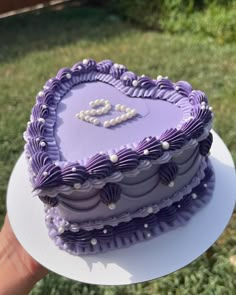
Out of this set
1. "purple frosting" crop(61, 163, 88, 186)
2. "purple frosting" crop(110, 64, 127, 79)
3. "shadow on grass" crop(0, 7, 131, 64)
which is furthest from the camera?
"shadow on grass" crop(0, 7, 131, 64)

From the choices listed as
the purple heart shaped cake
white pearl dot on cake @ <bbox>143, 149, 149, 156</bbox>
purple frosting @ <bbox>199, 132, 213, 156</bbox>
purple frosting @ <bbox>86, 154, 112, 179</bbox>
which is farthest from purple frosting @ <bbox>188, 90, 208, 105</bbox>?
purple frosting @ <bbox>86, 154, 112, 179</bbox>

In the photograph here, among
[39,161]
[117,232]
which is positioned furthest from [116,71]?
[117,232]

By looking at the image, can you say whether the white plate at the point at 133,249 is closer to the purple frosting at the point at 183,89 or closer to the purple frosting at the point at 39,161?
the purple frosting at the point at 39,161

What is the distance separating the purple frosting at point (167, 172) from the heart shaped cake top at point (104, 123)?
0.06m

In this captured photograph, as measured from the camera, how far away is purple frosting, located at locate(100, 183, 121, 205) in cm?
168

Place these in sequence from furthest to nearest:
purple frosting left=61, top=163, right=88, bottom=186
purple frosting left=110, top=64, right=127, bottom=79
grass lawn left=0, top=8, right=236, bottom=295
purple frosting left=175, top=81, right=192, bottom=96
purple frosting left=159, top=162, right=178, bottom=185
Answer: grass lawn left=0, top=8, right=236, bottom=295, purple frosting left=110, top=64, right=127, bottom=79, purple frosting left=175, top=81, right=192, bottom=96, purple frosting left=159, top=162, right=178, bottom=185, purple frosting left=61, top=163, right=88, bottom=186

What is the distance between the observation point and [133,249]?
1.81 metres

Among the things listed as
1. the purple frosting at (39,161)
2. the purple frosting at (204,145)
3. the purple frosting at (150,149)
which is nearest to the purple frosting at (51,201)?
the purple frosting at (39,161)

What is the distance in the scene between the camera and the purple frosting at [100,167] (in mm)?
1634

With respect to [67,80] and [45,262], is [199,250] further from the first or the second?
[67,80]

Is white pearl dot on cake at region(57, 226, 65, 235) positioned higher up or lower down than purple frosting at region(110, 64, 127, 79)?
lower down

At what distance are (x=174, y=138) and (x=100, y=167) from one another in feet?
1.01

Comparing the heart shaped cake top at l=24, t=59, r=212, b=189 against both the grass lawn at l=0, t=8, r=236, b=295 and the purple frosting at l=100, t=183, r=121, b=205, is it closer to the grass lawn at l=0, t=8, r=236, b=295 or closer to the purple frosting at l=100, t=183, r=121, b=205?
the purple frosting at l=100, t=183, r=121, b=205

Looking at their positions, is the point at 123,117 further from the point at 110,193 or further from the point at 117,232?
the point at 117,232
